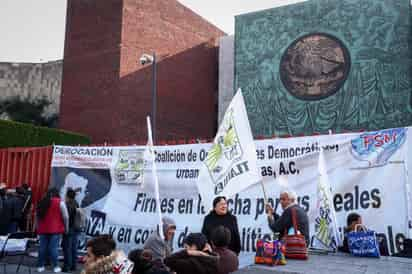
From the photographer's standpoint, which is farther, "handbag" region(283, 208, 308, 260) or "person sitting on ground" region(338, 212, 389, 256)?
"person sitting on ground" region(338, 212, 389, 256)

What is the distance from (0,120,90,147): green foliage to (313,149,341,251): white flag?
15.5m

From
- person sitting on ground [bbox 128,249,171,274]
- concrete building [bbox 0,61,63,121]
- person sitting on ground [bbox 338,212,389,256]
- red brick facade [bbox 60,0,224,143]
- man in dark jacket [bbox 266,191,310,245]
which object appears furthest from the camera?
concrete building [bbox 0,61,63,121]

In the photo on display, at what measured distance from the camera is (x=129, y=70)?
2795 centimetres

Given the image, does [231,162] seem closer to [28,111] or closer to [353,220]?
[353,220]

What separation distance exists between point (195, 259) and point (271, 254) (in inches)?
76.7

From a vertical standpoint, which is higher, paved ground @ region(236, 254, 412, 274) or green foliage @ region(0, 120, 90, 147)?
green foliage @ region(0, 120, 90, 147)

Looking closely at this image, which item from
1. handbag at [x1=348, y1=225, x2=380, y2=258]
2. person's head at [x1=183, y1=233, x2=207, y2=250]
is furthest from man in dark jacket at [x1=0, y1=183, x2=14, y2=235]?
handbag at [x1=348, y1=225, x2=380, y2=258]

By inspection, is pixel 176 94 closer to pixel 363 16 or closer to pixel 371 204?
pixel 363 16

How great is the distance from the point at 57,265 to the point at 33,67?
3158 centimetres

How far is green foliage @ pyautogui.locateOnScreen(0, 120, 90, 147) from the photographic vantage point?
19344 millimetres

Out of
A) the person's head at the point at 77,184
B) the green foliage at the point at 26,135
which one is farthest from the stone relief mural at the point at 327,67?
the person's head at the point at 77,184

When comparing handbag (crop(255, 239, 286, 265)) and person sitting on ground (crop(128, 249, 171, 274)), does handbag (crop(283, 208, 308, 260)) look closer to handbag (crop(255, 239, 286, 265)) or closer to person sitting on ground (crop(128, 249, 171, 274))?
handbag (crop(255, 239, 286, 265))

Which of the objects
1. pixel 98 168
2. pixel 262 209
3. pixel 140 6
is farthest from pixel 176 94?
pixel 262 209

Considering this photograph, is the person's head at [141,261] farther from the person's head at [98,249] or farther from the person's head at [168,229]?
the person's head at [168,229]
